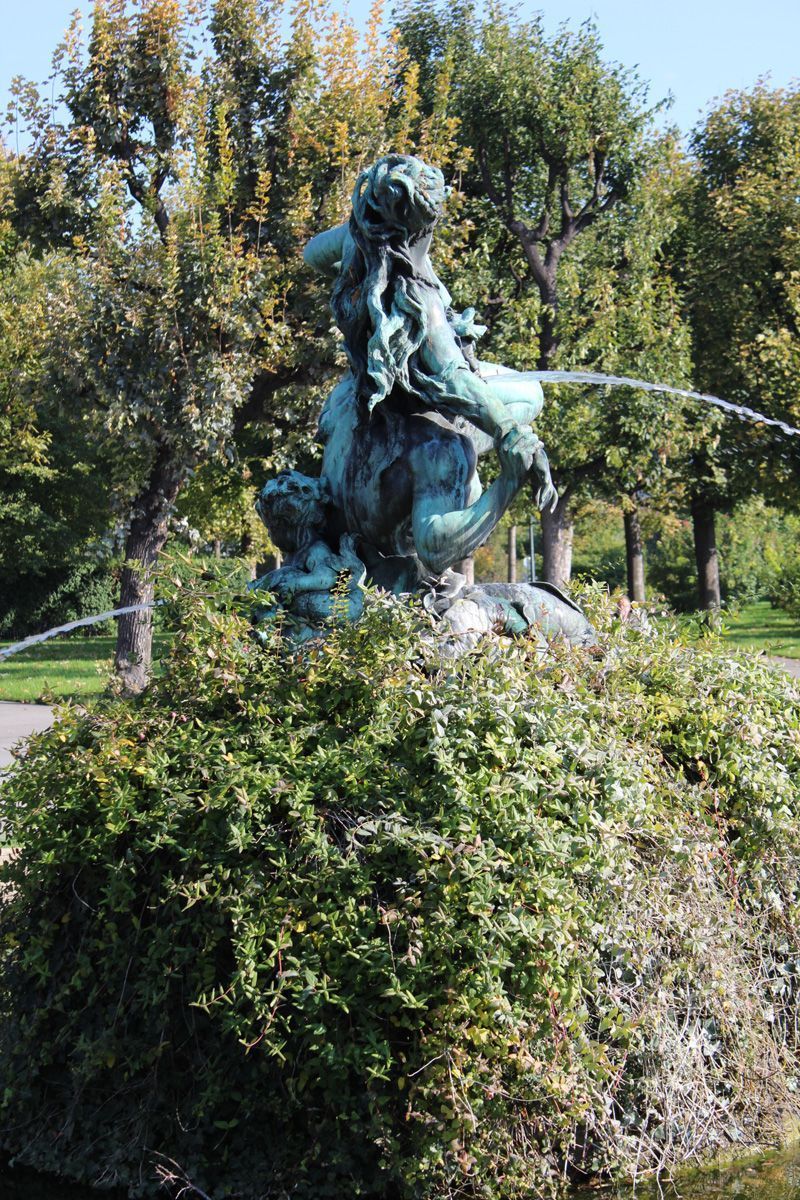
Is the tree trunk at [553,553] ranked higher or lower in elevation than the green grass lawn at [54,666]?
higher

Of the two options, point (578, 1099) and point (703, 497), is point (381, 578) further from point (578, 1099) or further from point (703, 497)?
point (703, 497)

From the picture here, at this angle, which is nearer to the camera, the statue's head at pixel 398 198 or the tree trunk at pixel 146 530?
the statue's head at pixel 398 198

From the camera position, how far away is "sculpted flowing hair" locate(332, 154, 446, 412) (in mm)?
4664

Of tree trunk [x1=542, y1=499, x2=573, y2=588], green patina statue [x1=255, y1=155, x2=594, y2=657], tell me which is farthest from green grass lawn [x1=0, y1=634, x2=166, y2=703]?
green patina statue [x1=255, y1=155, x2=594, y2=657]

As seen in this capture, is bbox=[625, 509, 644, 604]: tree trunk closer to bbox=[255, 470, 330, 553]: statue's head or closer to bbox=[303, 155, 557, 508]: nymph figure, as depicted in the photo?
bbox=[255, 470, 330, 553]: statue's head

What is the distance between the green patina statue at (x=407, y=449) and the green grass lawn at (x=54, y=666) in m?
7.70

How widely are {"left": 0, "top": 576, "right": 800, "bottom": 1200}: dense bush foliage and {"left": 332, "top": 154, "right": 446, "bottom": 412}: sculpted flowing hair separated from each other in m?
1.07

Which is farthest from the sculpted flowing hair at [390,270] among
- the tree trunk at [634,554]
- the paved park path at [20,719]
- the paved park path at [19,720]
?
the tree trunk at [634,554]

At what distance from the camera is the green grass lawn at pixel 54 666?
60.5ft

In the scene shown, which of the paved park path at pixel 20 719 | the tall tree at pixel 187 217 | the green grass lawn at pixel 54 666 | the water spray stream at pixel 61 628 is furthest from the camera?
the green grass lawn at pixel 54 666

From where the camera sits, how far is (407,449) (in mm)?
4875

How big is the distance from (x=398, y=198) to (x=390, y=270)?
27 centimetres

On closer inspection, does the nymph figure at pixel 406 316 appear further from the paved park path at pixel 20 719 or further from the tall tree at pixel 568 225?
the tall tree at pixel 568 225

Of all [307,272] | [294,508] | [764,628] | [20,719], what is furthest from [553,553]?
[294,508]
